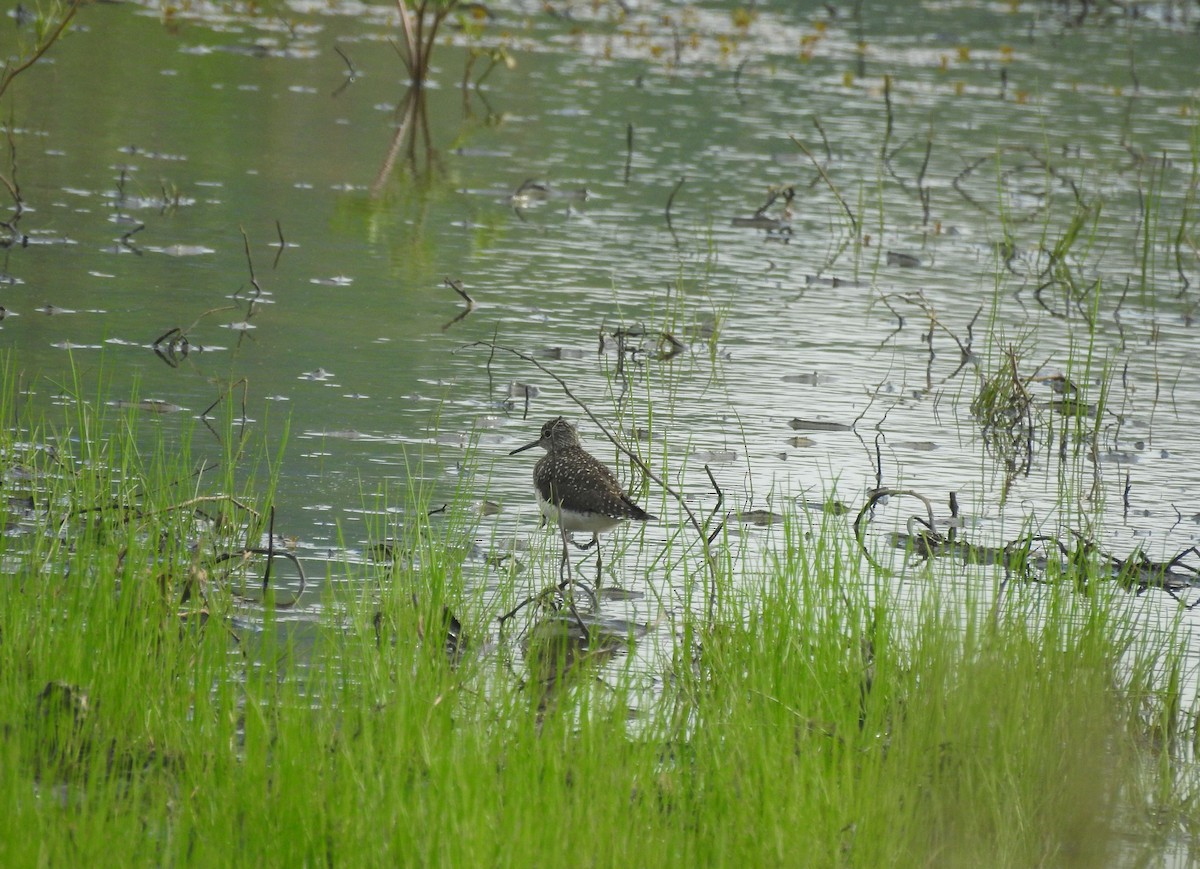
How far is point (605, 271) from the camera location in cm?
1072

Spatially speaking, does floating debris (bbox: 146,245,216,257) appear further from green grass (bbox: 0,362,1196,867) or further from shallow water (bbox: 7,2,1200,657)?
green grass (bbox: 0,362,1196,867)

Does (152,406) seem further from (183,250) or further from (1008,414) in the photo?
(1008,414)

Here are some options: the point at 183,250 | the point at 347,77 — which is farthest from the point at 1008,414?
the point at 347,77

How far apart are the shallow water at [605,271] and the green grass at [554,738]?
715mm

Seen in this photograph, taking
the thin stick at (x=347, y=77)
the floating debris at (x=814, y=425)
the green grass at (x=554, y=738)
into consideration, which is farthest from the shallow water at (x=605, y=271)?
the green grass at (x=554, y=738)

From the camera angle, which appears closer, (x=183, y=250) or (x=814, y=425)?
(x=814, y=425)

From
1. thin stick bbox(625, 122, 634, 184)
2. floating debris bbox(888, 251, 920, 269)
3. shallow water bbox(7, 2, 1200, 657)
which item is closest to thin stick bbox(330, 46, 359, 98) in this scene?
shallow water bbox(7, 2, 1200, 657)

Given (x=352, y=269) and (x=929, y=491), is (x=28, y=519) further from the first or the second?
(x=352, y=269)

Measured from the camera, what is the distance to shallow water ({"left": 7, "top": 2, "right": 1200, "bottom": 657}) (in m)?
7.14

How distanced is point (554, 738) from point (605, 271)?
7.21 m

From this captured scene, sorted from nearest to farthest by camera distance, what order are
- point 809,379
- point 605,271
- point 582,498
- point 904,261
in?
point 582,498
point 809,379
point 605,271
point 904,261

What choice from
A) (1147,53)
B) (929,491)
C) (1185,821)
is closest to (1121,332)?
(929,491)

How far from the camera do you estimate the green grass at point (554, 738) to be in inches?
134

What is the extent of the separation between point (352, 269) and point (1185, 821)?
6.76m
